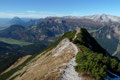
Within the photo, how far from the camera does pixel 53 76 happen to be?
Answer: 44469 millimetres

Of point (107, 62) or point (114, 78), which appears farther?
point (107, 62)

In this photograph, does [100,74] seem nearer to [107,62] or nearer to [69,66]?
[69,66]

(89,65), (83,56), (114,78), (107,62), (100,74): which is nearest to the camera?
(100,74)

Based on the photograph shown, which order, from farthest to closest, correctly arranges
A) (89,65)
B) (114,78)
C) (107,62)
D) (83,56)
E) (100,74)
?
(107,62), (83,56), (114,78), (89,65), (100,74)

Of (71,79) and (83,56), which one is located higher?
(83,56)

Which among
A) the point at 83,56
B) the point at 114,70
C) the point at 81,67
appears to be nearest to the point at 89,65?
the point at 81,67

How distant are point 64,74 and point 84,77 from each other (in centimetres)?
718

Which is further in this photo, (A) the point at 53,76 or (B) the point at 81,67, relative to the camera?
(B) the point at 81,67

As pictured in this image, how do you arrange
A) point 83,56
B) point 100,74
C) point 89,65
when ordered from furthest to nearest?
point 83,56 < point 89,65 < point 100,74

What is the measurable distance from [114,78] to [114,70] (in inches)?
400

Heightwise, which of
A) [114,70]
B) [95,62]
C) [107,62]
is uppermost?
[95,62]

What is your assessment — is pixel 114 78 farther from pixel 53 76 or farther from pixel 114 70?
pixel 53 76

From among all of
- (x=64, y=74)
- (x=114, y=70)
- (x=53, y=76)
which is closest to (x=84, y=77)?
(x=64, y=74)

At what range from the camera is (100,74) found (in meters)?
43.5
